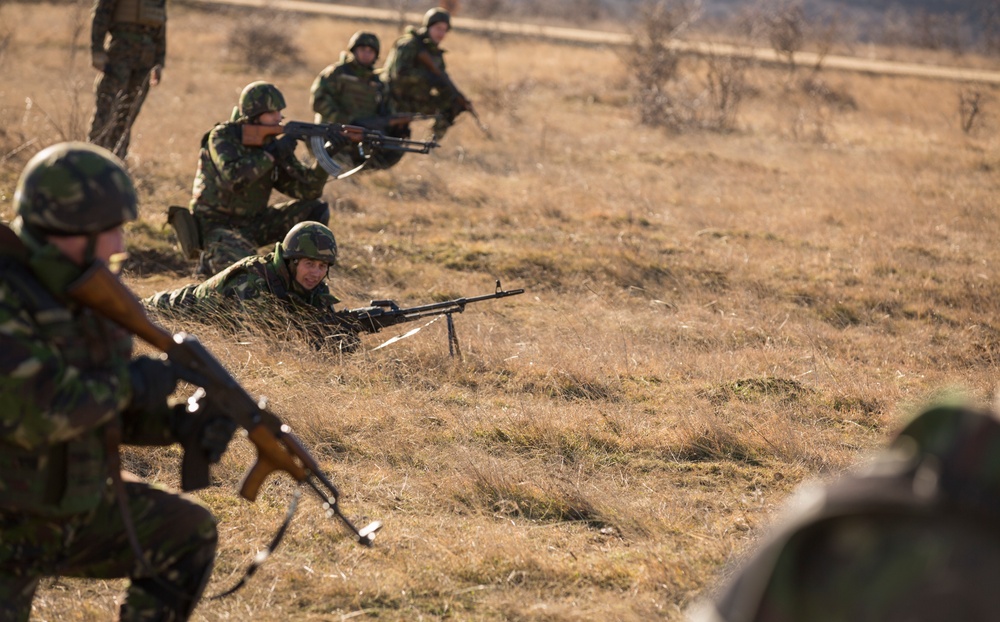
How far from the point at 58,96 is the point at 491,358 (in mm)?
8818

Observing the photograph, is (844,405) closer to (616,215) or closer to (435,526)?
(435,526)

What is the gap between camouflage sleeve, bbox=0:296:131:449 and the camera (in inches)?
94.4

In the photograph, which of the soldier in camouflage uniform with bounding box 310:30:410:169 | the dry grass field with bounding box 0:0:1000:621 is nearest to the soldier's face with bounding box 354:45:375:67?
the soldier in camouflage uniform with bounding box 310:30:410:169

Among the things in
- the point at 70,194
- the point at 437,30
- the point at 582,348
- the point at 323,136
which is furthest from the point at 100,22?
the point at 70,194

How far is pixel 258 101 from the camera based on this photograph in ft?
23.4

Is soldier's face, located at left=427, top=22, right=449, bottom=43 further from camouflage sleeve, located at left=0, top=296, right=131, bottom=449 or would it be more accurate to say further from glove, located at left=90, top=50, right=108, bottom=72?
camouflage sleeve, located at left=0, top=296, right=131, bottom=449

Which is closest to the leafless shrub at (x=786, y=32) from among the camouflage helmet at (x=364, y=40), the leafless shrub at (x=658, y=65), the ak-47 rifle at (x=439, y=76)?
the leafless shrub at (x=658, y=65)

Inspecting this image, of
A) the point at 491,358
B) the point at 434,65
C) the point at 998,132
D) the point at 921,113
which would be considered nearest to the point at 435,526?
the point at 491,358

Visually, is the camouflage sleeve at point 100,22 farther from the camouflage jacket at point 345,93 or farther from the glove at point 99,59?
the camouflage jacket at point 345,93

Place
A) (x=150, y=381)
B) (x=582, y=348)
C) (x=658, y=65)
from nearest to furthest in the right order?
(x=150, y=381)
(x=582, y=348)
(x=658, y=65)

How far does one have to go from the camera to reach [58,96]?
41.8 feet

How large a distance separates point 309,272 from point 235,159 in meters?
1.54

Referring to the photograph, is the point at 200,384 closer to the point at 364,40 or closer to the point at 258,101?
the point at 258,101

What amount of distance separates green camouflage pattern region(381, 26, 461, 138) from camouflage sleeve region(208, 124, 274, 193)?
167 inches
